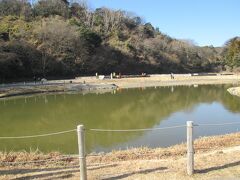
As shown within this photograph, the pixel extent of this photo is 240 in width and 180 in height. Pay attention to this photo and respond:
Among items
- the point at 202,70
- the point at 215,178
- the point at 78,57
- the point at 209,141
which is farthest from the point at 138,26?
the point at 215,178

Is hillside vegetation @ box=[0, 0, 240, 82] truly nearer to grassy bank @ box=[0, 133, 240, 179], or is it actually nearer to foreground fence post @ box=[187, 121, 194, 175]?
grassy bank @ box=[0, 133, 240, 179]

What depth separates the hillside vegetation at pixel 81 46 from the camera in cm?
5138

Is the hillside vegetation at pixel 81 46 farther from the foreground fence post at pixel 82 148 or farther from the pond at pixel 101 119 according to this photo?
the foreground fence post at pixel 82 148

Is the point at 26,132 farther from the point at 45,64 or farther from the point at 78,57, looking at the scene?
the point at 78,57

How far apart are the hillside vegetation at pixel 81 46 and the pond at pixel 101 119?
16.2m

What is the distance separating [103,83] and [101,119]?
25.2 metres

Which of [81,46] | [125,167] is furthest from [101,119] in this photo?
[81,46]

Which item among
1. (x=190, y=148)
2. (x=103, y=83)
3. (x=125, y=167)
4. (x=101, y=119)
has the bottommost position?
(x=101, y=119)

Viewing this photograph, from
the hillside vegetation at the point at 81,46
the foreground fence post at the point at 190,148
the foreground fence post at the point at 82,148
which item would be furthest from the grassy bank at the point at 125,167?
the hillside vegetation at the point at 81,46

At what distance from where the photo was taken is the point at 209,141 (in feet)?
38.1

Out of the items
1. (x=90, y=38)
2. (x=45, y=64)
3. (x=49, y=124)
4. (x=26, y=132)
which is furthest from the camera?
(x=90, y=38)

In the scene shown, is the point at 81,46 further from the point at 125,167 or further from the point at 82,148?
the point at 82,148

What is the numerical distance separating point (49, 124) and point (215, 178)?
1499 cm

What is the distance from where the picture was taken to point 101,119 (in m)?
21.4
